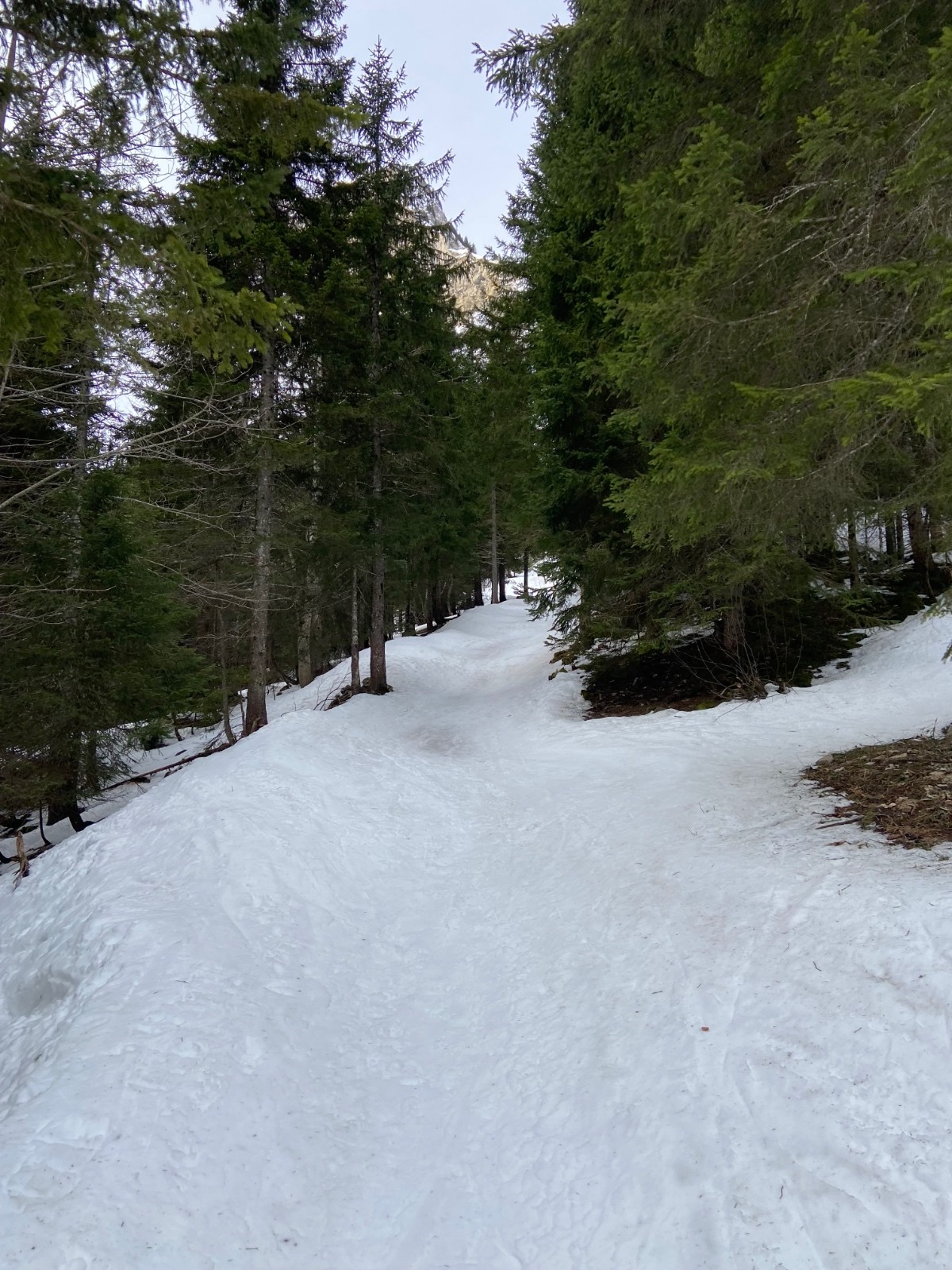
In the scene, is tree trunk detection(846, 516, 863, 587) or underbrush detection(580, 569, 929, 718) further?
tree trunk detection(846, 516, 863, 587)

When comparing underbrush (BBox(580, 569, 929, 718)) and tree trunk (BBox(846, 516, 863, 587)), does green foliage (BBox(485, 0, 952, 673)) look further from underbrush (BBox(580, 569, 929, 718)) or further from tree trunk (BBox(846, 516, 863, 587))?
underbrush (BBox(580, 569, 929, 718))

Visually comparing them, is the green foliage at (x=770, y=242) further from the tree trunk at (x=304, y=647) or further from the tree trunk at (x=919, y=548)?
the tree trunk at (x=304, y=647)

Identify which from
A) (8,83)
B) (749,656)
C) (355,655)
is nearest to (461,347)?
(355,655)

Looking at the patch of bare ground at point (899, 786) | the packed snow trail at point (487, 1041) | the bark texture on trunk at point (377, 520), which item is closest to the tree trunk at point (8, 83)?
→ the packed snow trail at point (487, 1041)

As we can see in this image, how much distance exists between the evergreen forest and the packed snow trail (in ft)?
9.60

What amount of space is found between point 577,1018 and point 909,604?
10.7 meters

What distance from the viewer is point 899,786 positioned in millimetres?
4895

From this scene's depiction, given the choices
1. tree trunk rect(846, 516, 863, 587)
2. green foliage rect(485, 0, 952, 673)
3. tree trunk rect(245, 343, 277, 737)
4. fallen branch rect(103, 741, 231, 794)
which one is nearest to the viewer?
green foliage rect(485, 0, 952, 673)

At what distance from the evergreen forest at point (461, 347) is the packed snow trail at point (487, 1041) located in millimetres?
2927

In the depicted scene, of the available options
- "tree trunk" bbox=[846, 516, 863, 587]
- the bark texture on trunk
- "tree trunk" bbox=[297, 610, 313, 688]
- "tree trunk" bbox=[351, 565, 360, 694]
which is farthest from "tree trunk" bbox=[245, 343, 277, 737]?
"tree trunk" bbox=[846, 516, 863, 587]

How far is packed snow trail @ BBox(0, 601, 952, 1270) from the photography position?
2.34 m

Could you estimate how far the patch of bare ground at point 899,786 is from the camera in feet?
13.7

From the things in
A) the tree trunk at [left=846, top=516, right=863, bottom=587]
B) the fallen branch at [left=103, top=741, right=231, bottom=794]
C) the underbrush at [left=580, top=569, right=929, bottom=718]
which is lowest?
the fallen branch at [left=103, top=741, right=231, bottom=794]

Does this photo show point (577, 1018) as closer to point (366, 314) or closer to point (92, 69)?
point (92, 69)
